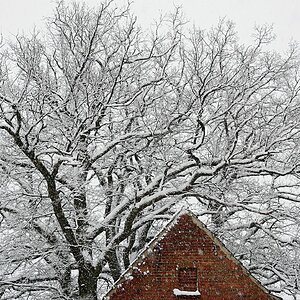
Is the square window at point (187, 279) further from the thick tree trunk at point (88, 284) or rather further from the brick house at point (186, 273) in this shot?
the thick tree trunk at point (88, 284)

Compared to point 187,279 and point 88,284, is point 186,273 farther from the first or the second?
point 88,284

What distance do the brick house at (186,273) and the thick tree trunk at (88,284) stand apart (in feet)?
16.2

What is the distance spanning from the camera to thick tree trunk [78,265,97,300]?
16234 mm

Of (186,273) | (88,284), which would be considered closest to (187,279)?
(186,273)

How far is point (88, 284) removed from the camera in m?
16.2

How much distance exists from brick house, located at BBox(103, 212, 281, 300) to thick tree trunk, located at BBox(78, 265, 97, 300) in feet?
16.2

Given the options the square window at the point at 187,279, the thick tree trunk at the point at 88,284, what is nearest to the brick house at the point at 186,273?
the square window at the point at 187,279

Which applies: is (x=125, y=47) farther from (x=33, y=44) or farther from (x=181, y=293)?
(x=181, y=293)

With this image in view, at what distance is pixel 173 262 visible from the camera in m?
11.7

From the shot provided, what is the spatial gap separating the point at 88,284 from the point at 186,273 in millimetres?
5565

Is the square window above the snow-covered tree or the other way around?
the other way around

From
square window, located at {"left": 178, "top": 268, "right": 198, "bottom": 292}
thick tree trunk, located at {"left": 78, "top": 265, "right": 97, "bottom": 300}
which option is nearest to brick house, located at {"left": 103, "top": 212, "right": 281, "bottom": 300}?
square window, located at {"left": 178, "top": 268, "right": 198, "bottom": 292}

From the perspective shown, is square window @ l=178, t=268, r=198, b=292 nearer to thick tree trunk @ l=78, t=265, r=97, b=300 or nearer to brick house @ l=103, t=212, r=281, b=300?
brick house @ l=103, t=212, r=281, b=300

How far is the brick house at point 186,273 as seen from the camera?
37.6 ft
